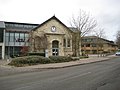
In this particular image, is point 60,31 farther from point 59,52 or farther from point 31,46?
point 31,46

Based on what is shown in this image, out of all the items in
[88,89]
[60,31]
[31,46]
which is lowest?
[88,89]

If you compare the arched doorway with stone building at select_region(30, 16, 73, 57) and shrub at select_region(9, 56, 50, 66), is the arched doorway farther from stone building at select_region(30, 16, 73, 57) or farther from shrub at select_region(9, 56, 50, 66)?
shrub at select_region(9, 56, 50, 66)

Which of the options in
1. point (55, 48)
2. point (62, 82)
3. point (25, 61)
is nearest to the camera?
point (62, 82)

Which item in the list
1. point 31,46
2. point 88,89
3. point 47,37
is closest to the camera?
point 88,89

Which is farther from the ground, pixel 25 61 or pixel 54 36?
pixel 54 36

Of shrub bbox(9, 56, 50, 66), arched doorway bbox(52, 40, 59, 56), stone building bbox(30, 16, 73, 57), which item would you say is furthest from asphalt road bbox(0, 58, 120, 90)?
arched doorway bbox(52, 40, 59, 56)

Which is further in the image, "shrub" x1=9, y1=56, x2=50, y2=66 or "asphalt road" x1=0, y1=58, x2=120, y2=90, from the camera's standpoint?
"shrub" x1=9, y1=56, x2=50, y2=66

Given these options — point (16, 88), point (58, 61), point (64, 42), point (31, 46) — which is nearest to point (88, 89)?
point (16, 88)

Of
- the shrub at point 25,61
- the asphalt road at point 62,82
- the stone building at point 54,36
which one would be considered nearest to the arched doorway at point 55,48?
the stone building at point 54,36

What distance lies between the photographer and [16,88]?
387 inches

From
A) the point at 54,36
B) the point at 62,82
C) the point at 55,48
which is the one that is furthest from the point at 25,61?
the point at 54,36

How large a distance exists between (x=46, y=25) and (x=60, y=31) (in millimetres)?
3917

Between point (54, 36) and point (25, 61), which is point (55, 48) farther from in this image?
Answer: point (25, 61)

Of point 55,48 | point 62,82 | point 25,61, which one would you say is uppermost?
point 55,48
